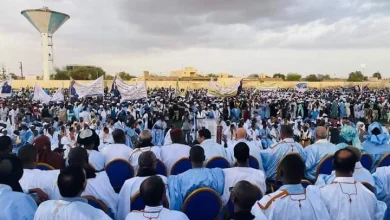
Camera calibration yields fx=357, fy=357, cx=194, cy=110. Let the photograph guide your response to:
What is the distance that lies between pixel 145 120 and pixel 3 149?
1015 cm

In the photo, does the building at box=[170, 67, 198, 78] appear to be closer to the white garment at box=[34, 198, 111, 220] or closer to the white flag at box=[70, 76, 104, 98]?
the white flag at box=[70, 76, 104, 98]

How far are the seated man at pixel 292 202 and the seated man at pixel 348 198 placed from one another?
15 centimetres

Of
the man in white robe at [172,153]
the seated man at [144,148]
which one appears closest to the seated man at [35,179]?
the seated man at [144,148]

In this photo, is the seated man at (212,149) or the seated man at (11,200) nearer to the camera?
the seated man at (11,200)

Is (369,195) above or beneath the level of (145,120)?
above

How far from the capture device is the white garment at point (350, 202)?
281 cm

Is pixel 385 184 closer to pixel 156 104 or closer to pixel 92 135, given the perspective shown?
pixel 92 135

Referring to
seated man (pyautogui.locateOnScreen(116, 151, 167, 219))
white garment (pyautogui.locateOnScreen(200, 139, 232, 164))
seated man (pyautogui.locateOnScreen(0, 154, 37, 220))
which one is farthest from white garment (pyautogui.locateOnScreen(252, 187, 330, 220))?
white garment (pyautogui.locateOnScreen(200, 139, 232, 164))

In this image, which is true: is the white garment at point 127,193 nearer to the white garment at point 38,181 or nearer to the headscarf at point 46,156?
the white garment at point 38,181

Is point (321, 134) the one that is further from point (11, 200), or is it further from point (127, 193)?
point (11, 200)

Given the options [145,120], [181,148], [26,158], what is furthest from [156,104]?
[26,158]

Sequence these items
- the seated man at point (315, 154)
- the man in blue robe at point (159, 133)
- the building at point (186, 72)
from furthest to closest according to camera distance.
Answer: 1. the building at point (186, 72)
2. the man in blue robe at point (159, 133)
3. the seated man at point (315, 154)

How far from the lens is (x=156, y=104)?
20.0m

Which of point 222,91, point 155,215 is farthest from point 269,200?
point 222,91
